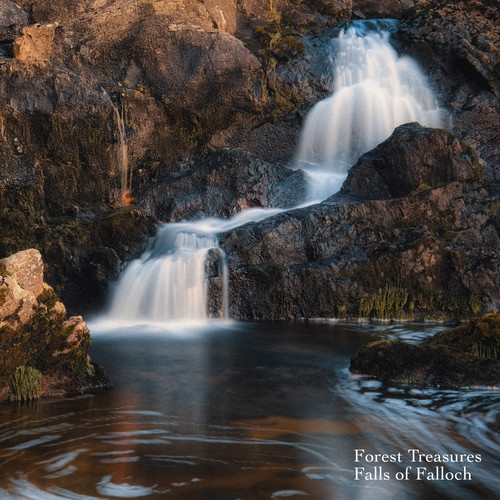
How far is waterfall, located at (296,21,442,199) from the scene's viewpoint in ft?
64.1

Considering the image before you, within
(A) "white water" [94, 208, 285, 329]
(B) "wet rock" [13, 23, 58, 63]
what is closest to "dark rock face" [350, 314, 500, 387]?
(A) "white water" [94, 208, 285, 329]

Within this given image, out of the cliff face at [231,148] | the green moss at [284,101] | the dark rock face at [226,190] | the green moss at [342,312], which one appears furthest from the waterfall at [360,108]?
the green moss at [342,312]

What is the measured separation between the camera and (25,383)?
6238 millimetres

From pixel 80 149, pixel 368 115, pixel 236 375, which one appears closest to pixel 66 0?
pixel 80 149

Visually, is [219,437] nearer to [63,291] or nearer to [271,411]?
[271,411]

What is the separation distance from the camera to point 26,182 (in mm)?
15172

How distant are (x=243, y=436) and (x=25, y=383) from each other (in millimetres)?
2588

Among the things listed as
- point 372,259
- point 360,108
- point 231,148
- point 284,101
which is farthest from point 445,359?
point 284,101

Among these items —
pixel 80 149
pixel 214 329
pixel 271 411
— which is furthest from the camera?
pixel 80 149

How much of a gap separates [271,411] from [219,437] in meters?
0.97

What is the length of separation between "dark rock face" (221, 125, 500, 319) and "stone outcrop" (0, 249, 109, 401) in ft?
22.2

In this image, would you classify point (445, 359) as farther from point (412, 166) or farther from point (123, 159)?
point (123, 159)

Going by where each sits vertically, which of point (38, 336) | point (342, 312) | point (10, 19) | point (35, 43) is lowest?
point (342, 312)

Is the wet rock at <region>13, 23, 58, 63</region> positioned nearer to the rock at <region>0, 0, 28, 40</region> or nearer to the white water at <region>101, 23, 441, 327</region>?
the rock at <region>0, 0, 28, 40</region>
